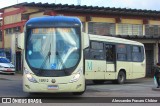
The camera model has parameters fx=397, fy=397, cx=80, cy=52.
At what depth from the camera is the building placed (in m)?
40.3

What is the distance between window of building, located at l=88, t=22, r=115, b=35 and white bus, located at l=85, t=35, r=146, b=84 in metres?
13.1

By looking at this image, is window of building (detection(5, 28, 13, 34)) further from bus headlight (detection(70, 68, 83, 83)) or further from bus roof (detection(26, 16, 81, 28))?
bus headlight (detection(70, 68, 83, 83))

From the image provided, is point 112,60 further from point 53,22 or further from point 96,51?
point 53,22

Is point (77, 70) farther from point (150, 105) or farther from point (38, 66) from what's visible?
point (150, 105)

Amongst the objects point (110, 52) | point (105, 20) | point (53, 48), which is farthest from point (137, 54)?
point (105, 20)

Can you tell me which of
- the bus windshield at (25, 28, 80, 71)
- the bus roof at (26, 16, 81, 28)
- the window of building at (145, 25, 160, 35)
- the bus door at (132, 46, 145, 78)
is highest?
the window of building at (145, 25, 160, 35)

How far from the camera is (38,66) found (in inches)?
617

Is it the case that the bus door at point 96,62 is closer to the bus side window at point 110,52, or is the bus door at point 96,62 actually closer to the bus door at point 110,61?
the bus door at point 110,61

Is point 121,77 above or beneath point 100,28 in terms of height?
beneath

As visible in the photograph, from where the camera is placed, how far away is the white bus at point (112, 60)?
23906mm

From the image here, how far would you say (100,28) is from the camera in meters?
42.6

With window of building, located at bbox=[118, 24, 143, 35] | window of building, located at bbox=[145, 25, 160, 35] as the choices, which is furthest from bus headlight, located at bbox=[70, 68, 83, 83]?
window of building, located at bbox=[145, 25, 160, 35]

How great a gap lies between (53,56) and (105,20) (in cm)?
2763

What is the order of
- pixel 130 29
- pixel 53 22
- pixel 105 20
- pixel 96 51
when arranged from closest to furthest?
pixel 53 22 < pixel 96 51 < pixel 105 20 < pixel 130 29
